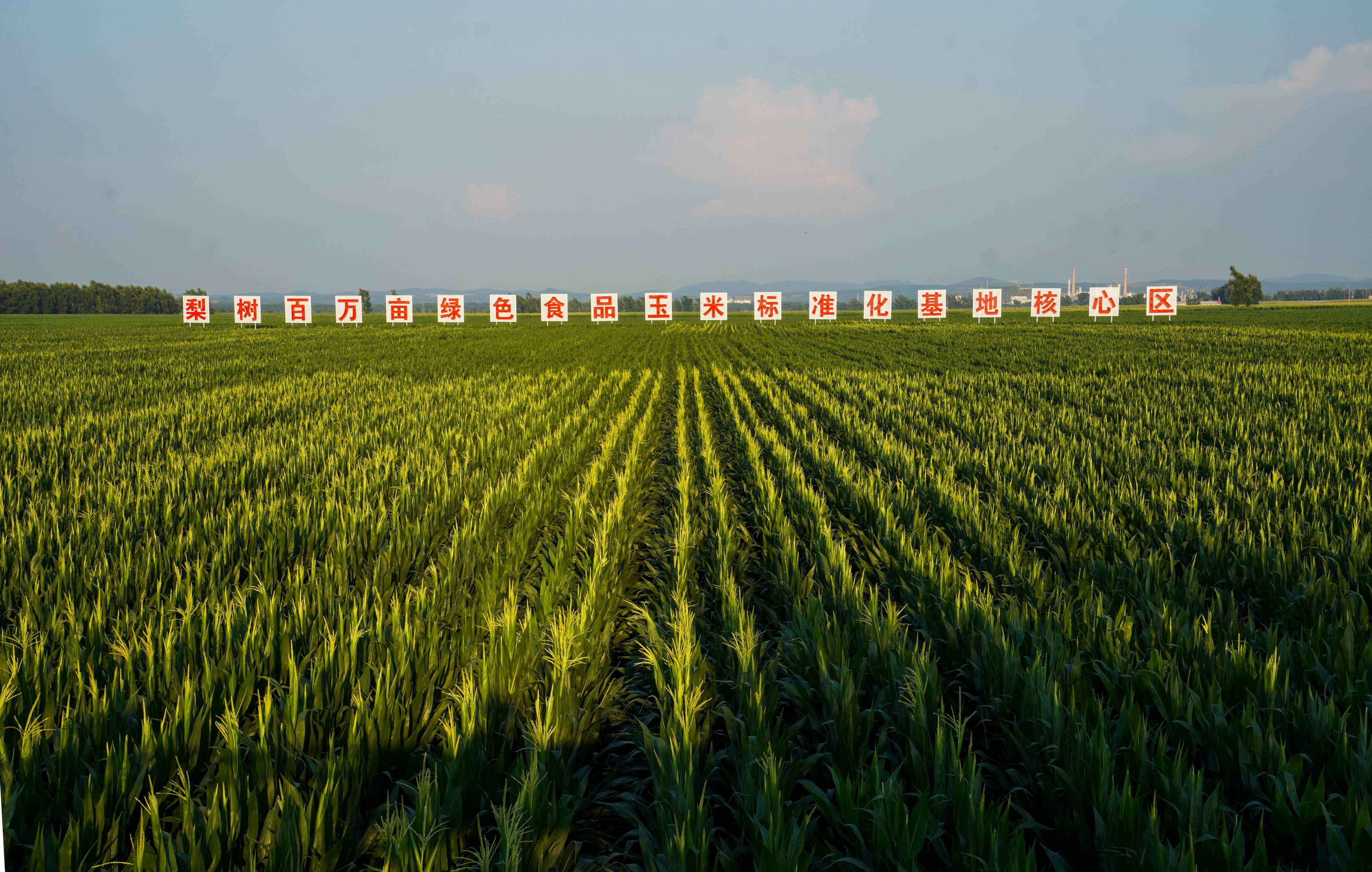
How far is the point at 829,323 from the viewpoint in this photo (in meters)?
59.2

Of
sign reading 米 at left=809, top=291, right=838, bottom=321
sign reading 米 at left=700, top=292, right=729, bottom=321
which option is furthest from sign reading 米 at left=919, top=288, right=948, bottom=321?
sign reading 米 at left=700, top=292, right=729, bottom=321

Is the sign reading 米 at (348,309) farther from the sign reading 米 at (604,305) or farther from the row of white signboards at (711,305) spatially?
the sign reading 米 at (604,305)

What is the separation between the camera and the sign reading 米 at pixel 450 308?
6456cm

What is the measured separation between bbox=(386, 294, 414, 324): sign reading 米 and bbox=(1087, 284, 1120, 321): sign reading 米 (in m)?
58.7

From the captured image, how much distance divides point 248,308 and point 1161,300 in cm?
7866

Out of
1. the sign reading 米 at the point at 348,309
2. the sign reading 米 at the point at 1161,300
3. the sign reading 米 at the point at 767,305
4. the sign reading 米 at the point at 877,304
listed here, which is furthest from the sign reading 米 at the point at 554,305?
the sign reading 米 at the point at 1161,300

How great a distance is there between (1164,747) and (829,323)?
58.7 m

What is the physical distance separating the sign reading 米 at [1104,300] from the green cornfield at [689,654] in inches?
2124

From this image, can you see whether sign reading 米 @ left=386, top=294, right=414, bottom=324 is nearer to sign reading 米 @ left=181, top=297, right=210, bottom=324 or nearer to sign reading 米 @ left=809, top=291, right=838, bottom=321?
sign reading 米 @ left=181, top=297, right=210, bottom=324

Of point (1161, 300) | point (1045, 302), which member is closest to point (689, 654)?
point (1045, 302)

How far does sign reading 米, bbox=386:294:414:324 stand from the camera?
62.9 m

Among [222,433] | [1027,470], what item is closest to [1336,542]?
[1027,470]

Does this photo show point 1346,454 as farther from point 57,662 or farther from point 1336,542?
point 57,662

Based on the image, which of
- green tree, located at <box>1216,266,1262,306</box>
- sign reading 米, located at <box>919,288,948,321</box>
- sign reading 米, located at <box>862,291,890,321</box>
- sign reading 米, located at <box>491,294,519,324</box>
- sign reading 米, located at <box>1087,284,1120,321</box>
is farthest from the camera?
green tree, located at <box>1216,266,1262,306</box>
